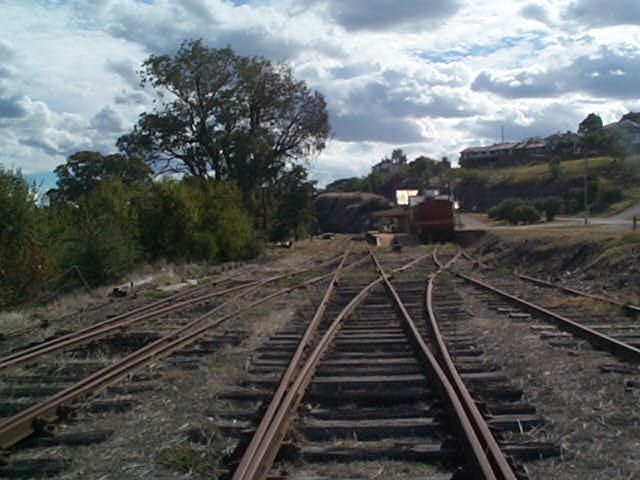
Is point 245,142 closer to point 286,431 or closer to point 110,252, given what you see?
point 110,252

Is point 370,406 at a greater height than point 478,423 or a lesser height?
lesser

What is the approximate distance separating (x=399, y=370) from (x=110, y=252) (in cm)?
1652

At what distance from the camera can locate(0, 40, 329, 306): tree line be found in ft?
63.5

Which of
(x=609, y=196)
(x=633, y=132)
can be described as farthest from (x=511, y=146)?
(x=609, y=196)

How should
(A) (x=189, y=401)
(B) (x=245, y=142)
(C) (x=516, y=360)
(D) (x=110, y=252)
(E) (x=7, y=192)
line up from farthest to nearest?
(B) (x=245, y=142), (D) (x=110, y=252), (E) (x=7, y=192), (C) (x=516, y=360), (A) (x=189, y=401)

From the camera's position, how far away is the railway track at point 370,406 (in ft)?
17.5

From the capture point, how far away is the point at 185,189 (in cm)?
3219

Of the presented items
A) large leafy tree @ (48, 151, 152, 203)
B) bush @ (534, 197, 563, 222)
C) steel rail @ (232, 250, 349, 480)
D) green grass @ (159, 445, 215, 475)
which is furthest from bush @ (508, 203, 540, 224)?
green grass @ (159, 445, 215, 475)

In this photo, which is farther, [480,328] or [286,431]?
[480,328]

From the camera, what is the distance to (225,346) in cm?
1020

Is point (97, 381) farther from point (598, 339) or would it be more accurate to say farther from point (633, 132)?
point (633, 132)

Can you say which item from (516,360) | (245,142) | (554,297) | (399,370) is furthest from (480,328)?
(245,142)

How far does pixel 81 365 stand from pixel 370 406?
4133 mm

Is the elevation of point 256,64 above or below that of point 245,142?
above
